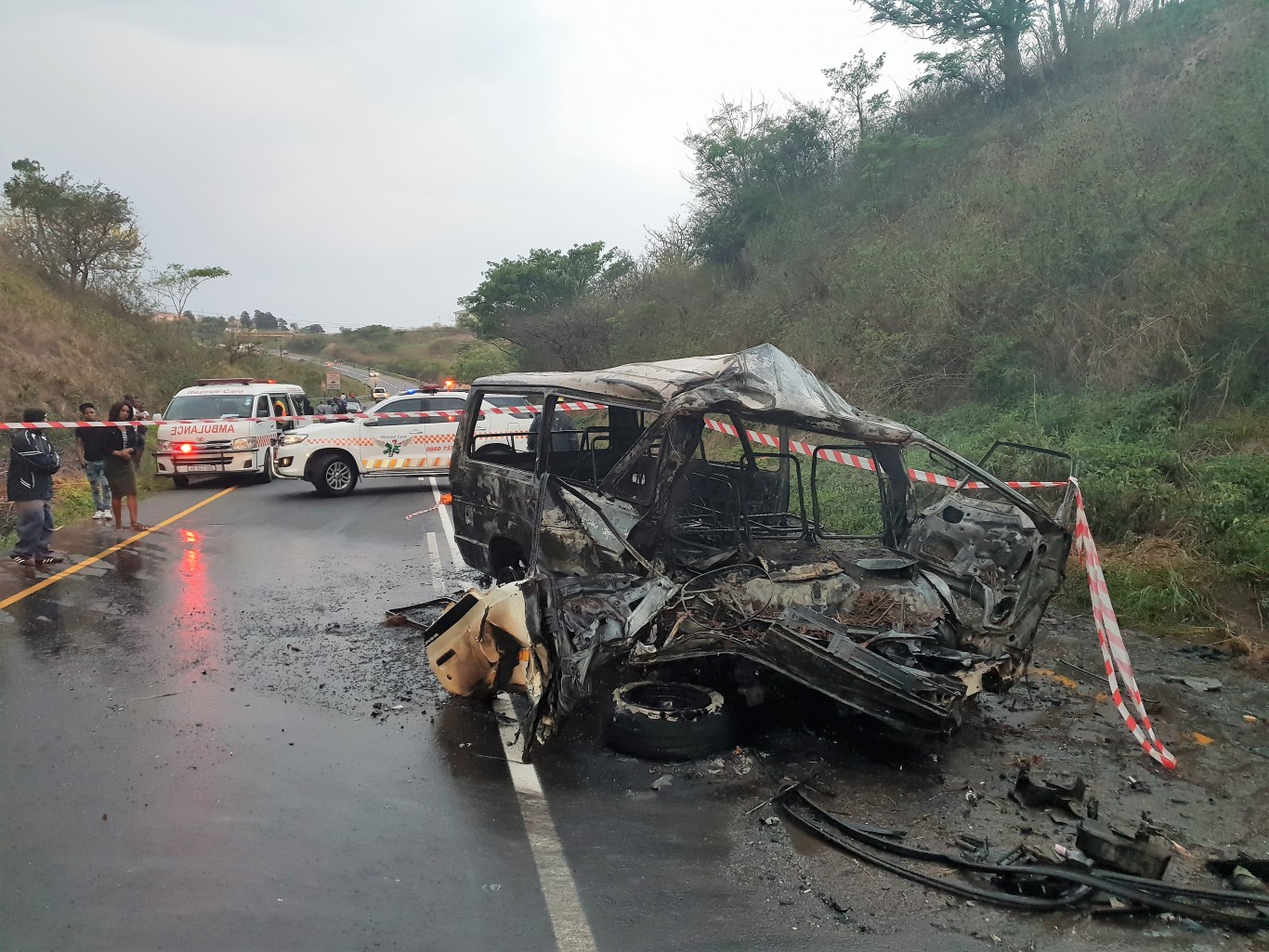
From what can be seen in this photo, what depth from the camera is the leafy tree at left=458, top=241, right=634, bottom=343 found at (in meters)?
35.7

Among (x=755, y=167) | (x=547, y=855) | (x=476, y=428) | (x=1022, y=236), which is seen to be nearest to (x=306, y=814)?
(x=547, y=855)

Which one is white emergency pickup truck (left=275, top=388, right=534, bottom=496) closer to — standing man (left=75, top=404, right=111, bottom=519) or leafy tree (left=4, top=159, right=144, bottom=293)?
standing man (left=75, top=404, right=111, bottom=519)

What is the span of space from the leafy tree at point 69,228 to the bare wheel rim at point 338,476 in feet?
71.2

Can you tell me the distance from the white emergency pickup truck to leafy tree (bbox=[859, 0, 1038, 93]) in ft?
50.5

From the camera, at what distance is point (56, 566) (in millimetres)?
9609

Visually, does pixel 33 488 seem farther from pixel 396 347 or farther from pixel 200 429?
pixel 396 347

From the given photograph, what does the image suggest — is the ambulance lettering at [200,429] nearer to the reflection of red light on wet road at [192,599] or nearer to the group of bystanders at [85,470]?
the group of bystanders at [85,470]

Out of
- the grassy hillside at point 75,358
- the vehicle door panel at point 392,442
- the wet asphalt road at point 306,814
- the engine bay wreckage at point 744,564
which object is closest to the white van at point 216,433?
the grassy hillside at point 75,358

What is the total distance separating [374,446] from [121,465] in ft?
14.5

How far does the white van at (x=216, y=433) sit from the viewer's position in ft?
54.1

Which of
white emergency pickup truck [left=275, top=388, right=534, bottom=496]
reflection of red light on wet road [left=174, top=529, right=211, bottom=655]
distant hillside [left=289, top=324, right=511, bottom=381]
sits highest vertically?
distant hillside [left=289, top=324, right=511, bottom=381]

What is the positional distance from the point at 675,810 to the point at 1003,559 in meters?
2.84

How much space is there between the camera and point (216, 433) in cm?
1664

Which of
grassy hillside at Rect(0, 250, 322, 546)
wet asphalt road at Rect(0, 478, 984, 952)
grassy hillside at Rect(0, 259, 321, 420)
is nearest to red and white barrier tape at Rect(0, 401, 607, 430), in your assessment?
grassy hillside at Rect(0, 250, 322, 546)
